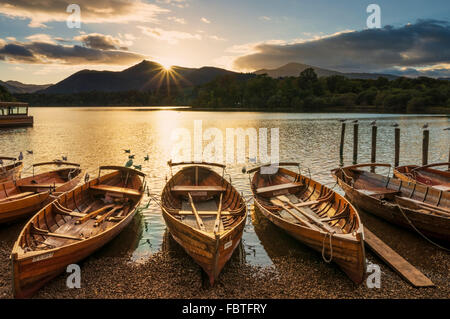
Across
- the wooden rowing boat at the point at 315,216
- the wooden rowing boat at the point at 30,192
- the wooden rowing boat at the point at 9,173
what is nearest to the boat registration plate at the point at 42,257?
the wooden rowing boat at the point at 30,192

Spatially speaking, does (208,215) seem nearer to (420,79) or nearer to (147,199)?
(147,199)

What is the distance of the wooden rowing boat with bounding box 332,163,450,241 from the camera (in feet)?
33.7

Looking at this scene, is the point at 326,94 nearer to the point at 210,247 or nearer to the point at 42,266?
the point at 210,247

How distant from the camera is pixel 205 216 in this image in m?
11.7

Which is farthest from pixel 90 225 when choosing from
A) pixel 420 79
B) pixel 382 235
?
pixel 420 79

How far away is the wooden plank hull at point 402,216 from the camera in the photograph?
998 centimetres

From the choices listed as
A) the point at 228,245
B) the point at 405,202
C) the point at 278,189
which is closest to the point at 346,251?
the point at 228,245

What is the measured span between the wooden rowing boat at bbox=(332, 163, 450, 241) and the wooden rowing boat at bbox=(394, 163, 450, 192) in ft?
6.20

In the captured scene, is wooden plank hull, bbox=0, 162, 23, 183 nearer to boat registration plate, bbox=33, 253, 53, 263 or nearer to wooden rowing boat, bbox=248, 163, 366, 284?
boat registration plate, bbox=33, 253, 53, 263

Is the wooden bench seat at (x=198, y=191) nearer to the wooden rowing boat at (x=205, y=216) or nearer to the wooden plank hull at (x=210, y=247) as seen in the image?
the wooden rowing boat at (x=205, y=216)

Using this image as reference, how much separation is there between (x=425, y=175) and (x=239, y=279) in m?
12.9

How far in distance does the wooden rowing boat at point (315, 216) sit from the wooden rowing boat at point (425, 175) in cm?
598

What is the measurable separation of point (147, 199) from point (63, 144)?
27.3m

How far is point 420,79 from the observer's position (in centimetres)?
14325
